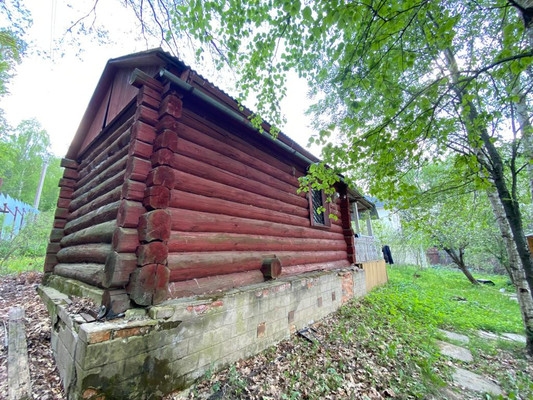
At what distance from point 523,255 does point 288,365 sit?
4.32 m

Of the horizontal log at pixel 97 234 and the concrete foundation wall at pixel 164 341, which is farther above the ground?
the horizontal log at pixel 97 234

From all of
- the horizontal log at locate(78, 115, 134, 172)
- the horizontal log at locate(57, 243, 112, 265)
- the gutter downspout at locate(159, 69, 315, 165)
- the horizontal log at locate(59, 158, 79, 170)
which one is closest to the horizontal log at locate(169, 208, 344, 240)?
the horizontal log at locate(57, 243, 112, 265)

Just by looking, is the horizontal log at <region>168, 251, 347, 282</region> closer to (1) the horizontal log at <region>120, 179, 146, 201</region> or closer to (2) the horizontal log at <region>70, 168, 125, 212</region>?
(1) the horizontal log at <region>120, 179, 146, 201</region>

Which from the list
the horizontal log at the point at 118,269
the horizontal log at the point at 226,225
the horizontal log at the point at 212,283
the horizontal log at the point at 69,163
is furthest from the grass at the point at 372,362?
the horizontal log at the point at 69,163

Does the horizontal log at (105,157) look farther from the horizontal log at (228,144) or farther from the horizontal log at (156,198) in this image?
the horizontal log at (156,198)

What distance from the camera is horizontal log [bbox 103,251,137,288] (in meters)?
2.55

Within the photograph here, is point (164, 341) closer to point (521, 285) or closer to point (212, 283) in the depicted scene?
point (212, 283)

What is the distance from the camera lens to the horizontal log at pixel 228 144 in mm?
3651

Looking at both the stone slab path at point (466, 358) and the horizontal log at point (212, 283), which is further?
the stone slab path at point (466, 358)

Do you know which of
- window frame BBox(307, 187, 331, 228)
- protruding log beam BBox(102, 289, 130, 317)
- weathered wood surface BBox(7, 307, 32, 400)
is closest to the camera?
weathered wood surface BBox(7, 307, 32, 400)

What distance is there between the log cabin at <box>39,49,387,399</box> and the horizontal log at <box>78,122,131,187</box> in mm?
46

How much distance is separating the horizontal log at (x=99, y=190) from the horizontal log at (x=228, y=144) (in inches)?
44.0

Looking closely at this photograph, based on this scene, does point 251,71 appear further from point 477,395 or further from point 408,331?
point 408,331

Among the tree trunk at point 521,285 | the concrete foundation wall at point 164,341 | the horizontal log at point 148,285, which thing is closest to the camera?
the concrete foundation wall at point 164,341
